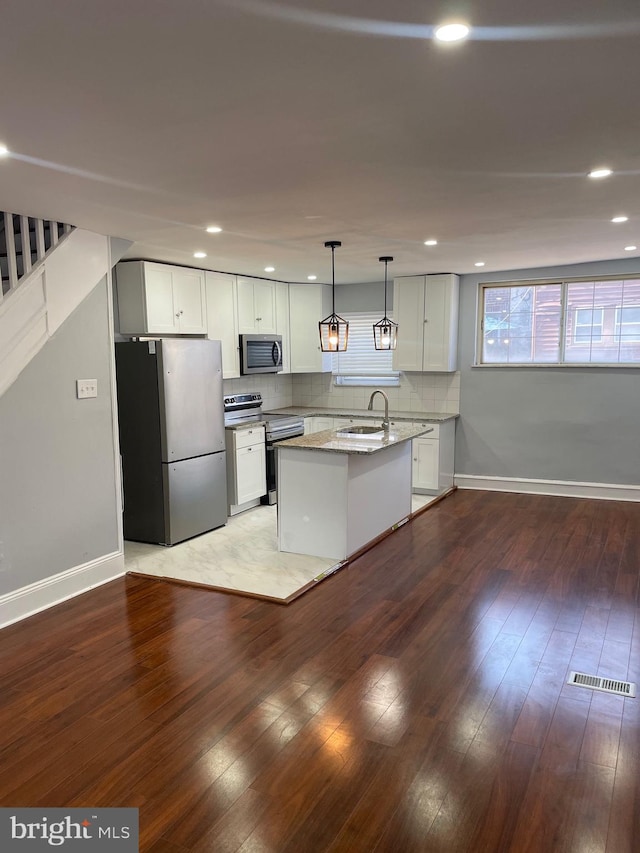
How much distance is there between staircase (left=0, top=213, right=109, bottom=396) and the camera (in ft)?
11.1

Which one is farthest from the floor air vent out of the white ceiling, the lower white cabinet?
the lower white cabinet

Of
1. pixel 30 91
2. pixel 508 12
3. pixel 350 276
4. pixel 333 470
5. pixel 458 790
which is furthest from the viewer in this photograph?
pixel 350 276

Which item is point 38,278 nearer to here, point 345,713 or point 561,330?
point 345,713

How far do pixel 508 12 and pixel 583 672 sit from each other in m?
2.83

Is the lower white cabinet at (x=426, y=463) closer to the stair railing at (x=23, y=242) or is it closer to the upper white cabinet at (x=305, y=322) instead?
the upper white cabinet at (x=305, y=322)

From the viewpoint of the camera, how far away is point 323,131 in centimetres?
217

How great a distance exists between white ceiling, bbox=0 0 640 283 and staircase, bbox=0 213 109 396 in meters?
0.21

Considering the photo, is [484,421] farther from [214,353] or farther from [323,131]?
[323,131]

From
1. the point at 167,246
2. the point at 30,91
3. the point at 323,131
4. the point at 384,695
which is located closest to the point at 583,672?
the point at 384,695

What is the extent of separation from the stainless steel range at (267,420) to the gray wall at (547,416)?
6.86ft

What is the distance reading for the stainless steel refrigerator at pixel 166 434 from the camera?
4648mm

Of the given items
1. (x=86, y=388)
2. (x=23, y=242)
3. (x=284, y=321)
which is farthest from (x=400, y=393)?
(x=23, y=242)

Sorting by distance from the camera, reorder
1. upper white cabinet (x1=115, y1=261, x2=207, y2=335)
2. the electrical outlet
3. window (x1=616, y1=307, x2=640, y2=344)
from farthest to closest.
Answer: window (x1=616, y1=307, x2=640, y2=344)
upper white cabinet (x1=115, y1=261, x2=207, y2=335)
the electrical outlet

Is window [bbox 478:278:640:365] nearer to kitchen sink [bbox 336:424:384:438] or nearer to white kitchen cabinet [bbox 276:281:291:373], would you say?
kitchen sink [bbox 336:424:384:438]
